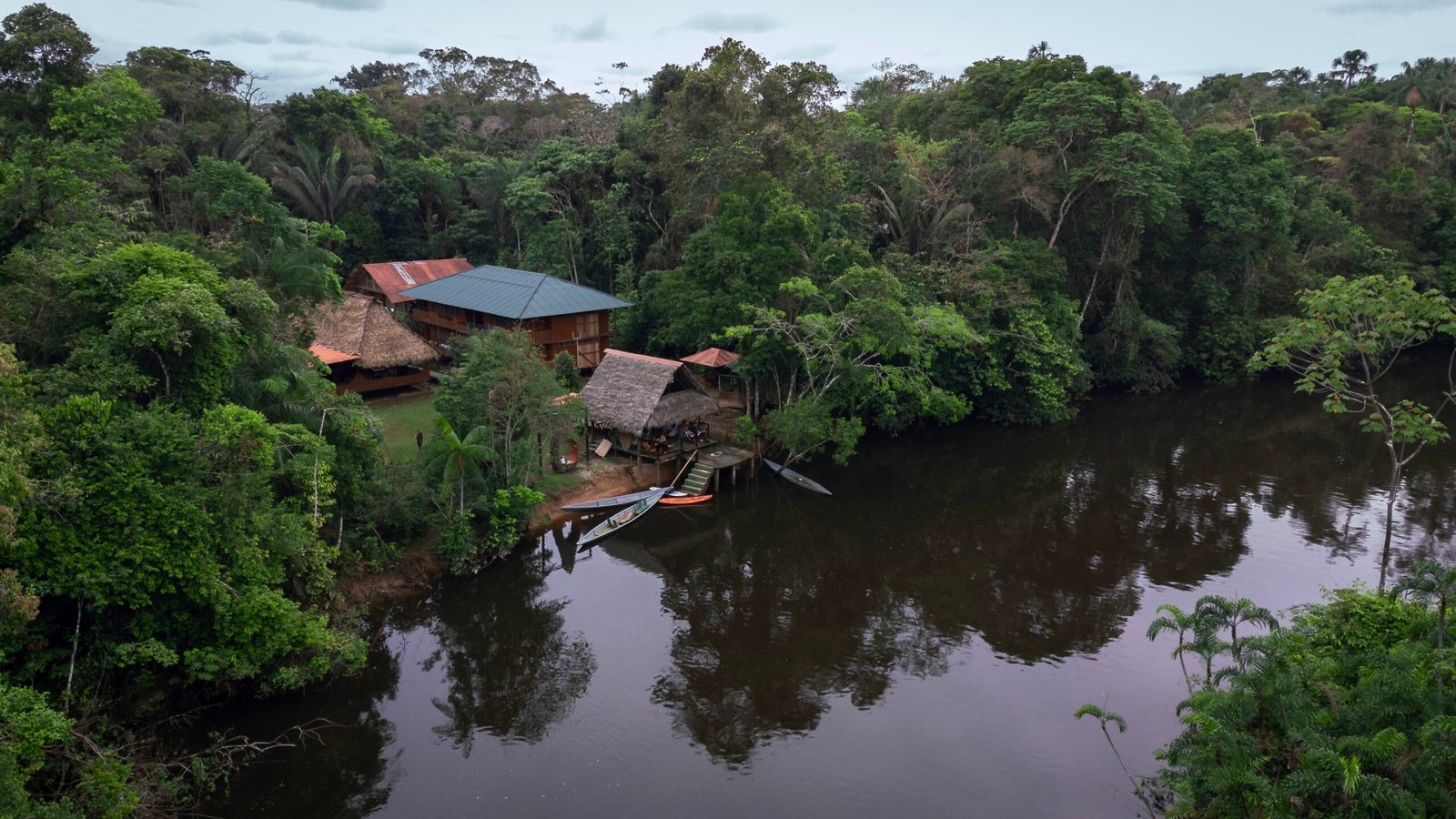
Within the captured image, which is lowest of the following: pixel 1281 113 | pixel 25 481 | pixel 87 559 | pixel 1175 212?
pixel 87 559

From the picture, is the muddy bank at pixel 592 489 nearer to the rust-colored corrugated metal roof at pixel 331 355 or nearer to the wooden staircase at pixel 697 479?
the wooden staircase at pixel 697 479

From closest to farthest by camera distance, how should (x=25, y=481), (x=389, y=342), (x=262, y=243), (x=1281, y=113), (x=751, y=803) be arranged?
(x=25, y=481)
(x=751, y=803)
(x=262, y=243)
(x=389, y=342)
(x=1281, y=113)

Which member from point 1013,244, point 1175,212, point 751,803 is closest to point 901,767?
point 751,803

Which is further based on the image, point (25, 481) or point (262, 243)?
point (262, 243)

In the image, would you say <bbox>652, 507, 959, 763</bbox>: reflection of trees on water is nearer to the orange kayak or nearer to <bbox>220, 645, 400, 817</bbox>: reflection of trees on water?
the orange kayak

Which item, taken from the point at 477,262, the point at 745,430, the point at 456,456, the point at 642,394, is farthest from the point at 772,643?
the point at 477,262

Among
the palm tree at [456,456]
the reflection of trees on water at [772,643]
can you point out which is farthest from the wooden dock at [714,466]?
the palm tree at [456,456]

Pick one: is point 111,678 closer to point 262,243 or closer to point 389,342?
point 262,243
